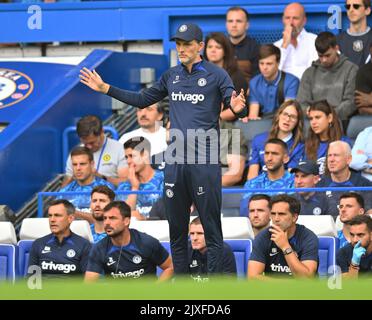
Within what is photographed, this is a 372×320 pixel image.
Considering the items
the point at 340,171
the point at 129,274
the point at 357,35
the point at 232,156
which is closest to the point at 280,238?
the point at 129,274

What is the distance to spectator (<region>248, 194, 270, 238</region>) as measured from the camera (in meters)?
11.2

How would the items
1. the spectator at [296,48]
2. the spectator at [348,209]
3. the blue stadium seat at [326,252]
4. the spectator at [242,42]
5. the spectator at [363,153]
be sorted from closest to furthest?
the blue stadium seat at [326,252] < the spectator at [348,209] < the spectator at [363,153] < the spectator at [242,42] < the spectator at [296,48]

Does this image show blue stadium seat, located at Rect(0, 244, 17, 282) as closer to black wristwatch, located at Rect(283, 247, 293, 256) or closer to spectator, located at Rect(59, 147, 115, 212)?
spectator, located at Rect(59, 147, 115, 212)

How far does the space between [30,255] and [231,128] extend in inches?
129

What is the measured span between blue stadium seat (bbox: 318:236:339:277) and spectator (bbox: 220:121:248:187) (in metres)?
2.40

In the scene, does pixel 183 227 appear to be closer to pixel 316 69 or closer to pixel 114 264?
pixel 114 264

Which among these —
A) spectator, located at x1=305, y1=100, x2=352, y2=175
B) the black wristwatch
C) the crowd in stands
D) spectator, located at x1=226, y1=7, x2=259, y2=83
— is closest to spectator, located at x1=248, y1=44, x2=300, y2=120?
the crowd in stands

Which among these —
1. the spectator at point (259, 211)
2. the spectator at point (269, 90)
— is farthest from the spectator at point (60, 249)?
Answer: the spectator at point (269, 90)

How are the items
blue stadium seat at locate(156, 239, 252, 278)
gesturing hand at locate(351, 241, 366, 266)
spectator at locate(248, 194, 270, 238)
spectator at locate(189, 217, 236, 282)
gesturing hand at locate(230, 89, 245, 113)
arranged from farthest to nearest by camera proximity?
spectator at locate(248, 194, 270, 238) → blue stadium seat at locate(156, 239, 252, 278) → gesturing hand at locate(351, 241, 366, 266) → spectator at locate(189, 217, 236, 282) → gesturing hand at locate(230, 89, 245, 113)

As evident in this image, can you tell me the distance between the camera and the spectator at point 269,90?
45.3ft

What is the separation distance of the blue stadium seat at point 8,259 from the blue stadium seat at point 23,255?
5 centimetres

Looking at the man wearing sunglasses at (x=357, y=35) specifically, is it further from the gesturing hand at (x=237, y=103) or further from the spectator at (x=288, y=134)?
the gesturing hand at (x=237, y=103)

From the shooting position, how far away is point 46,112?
13977 millimetres

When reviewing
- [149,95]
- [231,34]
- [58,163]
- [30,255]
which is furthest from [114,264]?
[231,34]
